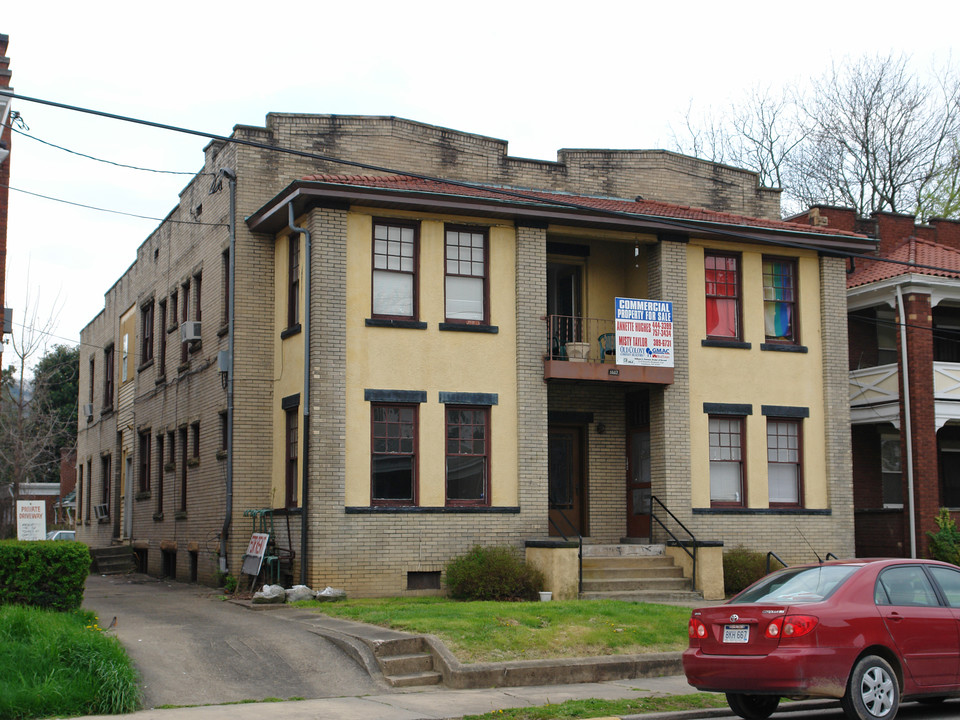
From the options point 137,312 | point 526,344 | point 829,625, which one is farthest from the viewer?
point 137,312

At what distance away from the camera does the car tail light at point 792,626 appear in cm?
959

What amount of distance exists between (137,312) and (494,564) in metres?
16.2

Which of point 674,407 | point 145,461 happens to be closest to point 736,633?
point 674,407

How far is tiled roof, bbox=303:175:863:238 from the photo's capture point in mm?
19516

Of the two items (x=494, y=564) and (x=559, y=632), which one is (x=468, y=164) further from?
(x=559, y=632)

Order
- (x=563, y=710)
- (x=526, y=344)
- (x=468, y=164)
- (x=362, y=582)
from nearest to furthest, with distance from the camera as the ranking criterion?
(x=563, y=710) < (x=362, y=582) < (x=526, y=344) < (x=468, y=164)

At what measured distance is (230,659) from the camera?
12633mm

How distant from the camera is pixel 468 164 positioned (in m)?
23.0

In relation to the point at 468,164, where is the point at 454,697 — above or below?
below

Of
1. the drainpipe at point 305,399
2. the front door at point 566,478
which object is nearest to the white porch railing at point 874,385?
the front door at point 566,478

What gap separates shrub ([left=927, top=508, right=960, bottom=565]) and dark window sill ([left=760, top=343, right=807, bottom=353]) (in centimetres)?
489

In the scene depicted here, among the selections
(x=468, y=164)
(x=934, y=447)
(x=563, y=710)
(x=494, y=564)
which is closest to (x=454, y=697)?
(x=563, y=710)

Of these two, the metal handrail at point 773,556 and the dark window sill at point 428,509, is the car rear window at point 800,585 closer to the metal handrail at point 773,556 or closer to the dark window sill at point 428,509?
the dark window sill at point 428,509

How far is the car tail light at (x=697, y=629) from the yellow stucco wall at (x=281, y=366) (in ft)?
35.0
